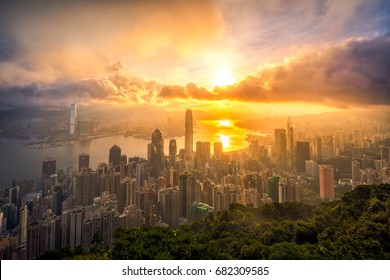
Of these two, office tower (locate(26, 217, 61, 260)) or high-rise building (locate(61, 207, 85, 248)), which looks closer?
office tower (locate(26, 217, 61, 260))

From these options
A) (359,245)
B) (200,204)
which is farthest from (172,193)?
(359,245)

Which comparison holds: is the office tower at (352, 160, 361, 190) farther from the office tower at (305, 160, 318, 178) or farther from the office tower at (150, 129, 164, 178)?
the office tower at (150, 129, 164, 178)

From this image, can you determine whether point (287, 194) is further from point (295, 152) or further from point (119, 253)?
point (119, 253)

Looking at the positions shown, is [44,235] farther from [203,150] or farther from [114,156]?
[203,150]

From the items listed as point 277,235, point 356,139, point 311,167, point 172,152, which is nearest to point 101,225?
point 172,152

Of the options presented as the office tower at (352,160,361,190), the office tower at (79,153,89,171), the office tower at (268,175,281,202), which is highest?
the office tower at (79,153,89,171)

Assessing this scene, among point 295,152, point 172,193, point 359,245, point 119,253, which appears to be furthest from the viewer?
point 295,152

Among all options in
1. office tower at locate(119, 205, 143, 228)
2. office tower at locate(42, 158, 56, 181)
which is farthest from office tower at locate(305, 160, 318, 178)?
office tower at locate(42, 158, 56, 181)
